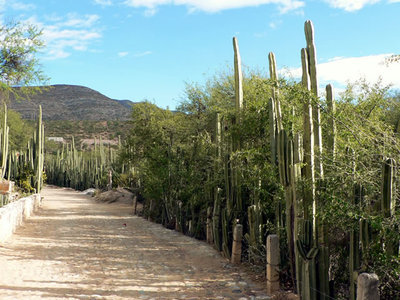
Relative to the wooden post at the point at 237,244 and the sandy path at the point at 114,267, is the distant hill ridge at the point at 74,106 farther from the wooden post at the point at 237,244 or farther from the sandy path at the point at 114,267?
the wooden post at the point at 237,244

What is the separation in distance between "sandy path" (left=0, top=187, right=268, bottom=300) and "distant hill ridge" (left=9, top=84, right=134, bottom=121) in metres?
60.1

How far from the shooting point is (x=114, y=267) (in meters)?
7.50

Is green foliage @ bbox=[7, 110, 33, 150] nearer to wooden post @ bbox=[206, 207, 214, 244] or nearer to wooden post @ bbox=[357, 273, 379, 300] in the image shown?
wooden post @ bbox=[206, 207, 214, 244]

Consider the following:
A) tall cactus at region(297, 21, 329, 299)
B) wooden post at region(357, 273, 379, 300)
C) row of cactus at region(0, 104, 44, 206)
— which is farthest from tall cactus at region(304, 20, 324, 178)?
row of cactus at region(0, 104, 44, 206)

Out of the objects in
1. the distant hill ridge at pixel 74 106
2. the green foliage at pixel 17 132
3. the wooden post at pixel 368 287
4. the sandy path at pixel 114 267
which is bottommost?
the sandy path at pixel 114 267

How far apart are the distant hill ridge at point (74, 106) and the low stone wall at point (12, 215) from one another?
5646cm

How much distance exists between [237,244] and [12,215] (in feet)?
21.7

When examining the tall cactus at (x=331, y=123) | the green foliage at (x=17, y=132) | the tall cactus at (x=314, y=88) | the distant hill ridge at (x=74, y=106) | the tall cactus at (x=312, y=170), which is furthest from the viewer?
the distant hill ridge at (x=74, y=106)

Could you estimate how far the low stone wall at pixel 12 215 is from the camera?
964 centimetres

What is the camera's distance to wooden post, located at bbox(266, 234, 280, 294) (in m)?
5.88

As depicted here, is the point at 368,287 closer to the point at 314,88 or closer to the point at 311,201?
the point at 311,201

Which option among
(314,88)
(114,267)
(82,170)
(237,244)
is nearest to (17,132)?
(82,170)

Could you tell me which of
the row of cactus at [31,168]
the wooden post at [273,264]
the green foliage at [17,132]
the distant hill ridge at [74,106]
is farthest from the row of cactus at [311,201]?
the distant hill ridge at [74,106]

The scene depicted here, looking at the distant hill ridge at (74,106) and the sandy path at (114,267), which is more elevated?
the distant hill ridge at (74,106)
